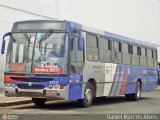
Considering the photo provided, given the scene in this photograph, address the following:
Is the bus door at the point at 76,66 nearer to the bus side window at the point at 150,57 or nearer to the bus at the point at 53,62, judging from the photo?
the bus at the point at 53,62

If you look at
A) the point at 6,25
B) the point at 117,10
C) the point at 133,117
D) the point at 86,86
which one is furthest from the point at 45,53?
the point at 117,10

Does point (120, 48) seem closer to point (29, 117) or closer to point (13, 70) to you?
point (13, 70)

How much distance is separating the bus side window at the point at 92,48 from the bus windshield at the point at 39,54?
1714 millimetres

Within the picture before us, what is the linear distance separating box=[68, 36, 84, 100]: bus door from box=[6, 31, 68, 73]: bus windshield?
1.21 ft

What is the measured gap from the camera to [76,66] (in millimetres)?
15852

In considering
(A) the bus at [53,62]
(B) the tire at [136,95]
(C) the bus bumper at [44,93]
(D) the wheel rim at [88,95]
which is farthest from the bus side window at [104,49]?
(B) the tire at [136,95]

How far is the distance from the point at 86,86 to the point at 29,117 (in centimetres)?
413

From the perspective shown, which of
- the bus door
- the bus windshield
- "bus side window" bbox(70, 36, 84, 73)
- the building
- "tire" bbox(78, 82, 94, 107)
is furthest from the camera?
the building

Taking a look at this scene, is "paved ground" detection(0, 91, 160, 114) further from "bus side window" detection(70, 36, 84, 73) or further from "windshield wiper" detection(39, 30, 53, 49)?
"windshield wiper" detection(39, 30, 53, 49)

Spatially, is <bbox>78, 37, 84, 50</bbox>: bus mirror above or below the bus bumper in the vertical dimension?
above

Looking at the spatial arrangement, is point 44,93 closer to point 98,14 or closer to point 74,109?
point 74,109

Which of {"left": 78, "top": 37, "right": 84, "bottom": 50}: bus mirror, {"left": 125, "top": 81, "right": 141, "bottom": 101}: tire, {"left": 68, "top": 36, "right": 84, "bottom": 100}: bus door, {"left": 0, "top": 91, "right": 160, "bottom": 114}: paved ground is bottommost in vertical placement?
{"left": 0, "top": 91, "right": 160, "bottom": 114}: paved ground

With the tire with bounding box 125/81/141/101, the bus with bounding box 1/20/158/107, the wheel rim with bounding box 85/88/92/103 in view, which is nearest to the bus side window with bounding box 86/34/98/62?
the bus with bounding box 1/20/158/107

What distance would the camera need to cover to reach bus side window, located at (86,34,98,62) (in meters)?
16.9
